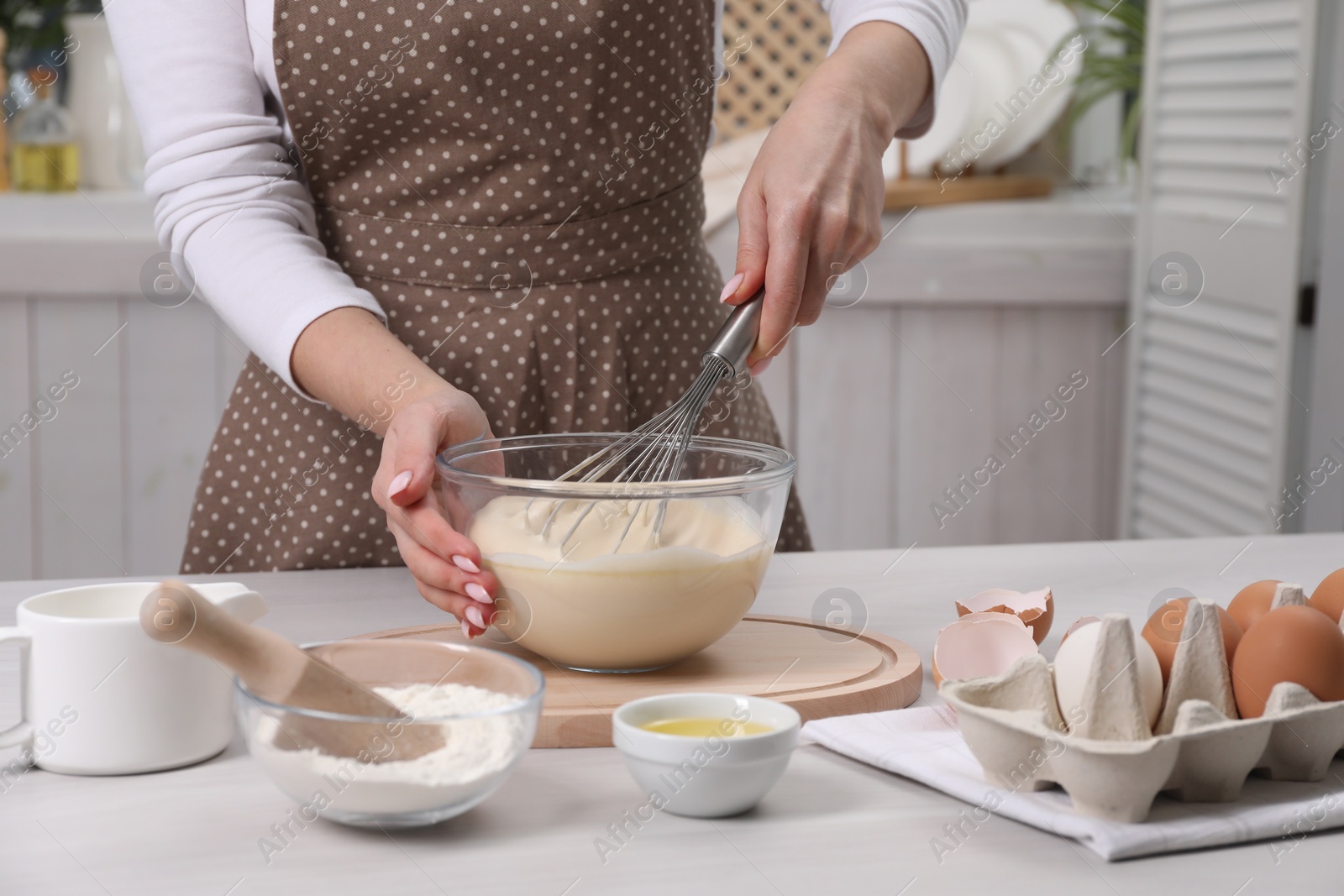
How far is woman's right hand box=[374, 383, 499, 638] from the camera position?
29.2 inches

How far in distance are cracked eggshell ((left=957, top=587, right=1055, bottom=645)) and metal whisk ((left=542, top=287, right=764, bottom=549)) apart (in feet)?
0.68

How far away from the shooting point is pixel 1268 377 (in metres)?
1.95

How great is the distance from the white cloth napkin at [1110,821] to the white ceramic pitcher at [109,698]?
0.31 metres

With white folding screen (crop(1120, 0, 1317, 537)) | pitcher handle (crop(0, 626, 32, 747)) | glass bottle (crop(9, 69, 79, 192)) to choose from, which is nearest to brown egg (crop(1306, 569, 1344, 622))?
pitcher handle (crop(0, 626, 32, 747))

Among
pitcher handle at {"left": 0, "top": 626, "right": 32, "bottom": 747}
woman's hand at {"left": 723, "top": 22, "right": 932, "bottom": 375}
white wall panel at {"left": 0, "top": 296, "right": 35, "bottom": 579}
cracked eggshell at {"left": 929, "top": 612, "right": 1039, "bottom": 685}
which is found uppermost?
woman's hand at {"left": 723, "top": 22, "right": 932, "bottom": 375}

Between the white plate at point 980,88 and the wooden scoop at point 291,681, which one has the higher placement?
the white plate at point 980,88

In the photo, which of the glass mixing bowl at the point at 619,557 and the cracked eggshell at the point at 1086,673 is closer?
the cracked eggshell at the point at 1086,673

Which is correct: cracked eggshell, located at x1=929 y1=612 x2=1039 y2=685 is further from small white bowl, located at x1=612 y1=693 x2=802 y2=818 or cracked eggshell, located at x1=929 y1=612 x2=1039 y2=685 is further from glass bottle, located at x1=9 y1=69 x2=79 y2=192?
glass bottle, located at x1=9 y1=69 x2=79 y2=192

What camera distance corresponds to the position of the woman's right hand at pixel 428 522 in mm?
743

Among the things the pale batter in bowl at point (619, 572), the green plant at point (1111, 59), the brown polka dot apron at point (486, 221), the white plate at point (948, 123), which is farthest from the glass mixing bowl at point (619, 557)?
the green plant at point (1111, 59)

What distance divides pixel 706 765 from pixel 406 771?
127 mm

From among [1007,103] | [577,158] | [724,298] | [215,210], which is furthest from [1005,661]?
[1007,103]

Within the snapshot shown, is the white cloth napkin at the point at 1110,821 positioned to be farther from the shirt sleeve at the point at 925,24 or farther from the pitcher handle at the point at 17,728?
the shirt sleeve at the point at 925,24

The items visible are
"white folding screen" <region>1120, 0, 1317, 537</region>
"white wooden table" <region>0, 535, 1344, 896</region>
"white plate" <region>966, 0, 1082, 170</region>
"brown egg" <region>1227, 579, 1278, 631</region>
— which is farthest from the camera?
"white plate" <region>966, 0, 1082, 170</region>
